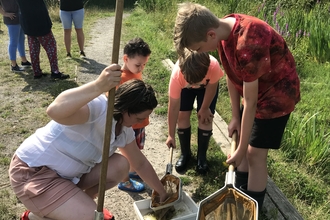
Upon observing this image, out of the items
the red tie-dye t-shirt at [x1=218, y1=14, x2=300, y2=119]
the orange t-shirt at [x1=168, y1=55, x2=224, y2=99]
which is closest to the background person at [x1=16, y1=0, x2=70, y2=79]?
the orange t-shirt at [x1=168, y1=55, x2=224, y2=99]

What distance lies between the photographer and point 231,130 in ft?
8.47

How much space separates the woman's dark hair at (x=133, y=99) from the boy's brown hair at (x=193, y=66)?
23.7 inches

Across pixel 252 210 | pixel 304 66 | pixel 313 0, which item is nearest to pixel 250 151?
pixel 252 210

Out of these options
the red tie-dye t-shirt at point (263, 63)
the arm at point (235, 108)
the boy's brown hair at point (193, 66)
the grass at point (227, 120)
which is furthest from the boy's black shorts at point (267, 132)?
the grass at point (227, 120)

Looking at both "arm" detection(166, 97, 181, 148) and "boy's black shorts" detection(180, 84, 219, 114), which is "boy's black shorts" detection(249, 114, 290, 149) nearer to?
"arm" detection(166, 97, 181, 148)

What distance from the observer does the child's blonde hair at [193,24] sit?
6.38 feet

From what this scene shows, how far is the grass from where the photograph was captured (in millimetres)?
2799

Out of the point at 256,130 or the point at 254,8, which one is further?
the point at 254,8

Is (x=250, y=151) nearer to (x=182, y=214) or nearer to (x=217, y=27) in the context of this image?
(x=182, y=214)

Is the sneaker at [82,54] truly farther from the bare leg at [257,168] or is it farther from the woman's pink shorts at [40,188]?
the bare leg at [257,168]

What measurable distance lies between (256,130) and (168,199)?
0.76 m

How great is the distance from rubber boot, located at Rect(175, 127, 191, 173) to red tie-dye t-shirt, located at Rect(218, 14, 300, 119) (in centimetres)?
97

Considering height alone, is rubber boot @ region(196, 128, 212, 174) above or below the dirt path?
above

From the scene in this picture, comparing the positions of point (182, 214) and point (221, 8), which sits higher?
point (221, 8)
